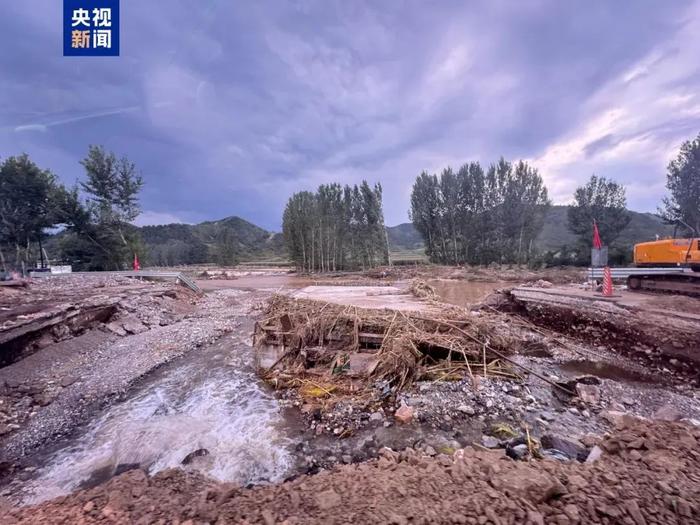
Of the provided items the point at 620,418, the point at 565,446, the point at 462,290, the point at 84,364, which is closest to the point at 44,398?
the point at 84,364

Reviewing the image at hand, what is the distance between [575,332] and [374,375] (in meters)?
8.10

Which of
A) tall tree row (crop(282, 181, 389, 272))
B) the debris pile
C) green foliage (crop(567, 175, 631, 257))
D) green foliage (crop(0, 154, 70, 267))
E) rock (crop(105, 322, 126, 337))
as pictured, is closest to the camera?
the debris pile

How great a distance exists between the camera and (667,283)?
1225 centimetres

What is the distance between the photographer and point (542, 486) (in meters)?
2.31

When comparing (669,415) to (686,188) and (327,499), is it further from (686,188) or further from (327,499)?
(686,188)

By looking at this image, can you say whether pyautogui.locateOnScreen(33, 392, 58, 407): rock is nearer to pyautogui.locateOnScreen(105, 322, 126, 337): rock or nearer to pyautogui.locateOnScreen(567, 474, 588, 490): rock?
pyautogui.locateOnScreen(105, 322, 126, 337): rock

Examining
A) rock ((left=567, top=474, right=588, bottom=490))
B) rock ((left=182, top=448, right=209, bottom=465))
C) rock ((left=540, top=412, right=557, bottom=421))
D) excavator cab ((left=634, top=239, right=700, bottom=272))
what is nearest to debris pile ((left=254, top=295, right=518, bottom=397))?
rock ((left=540, top=412, right=557, bottom=421))

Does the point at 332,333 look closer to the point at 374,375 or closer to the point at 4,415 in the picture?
the point at 374,375

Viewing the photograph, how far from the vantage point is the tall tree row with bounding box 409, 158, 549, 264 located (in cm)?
3503

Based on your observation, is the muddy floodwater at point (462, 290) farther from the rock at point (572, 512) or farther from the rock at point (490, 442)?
the rock at point (572, 512)

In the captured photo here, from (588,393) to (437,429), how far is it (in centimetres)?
320

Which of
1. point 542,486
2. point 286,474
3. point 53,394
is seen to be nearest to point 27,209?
point 53,394

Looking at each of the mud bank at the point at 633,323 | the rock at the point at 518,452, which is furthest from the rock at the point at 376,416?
the mud bank at the point at 633,323

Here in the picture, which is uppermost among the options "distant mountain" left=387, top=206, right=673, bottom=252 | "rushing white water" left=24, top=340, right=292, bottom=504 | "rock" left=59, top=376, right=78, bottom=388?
"distant mountain" left=387, top=206, right=673, bottom=252
